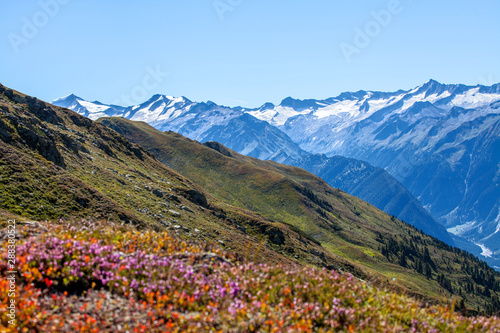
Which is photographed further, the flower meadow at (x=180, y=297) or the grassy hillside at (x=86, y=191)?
the grassy hillside at (x=86, y=191)

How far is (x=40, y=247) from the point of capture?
35.0 ft

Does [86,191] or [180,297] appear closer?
[180,297]

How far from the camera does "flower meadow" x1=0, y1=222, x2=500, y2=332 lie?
352 inches

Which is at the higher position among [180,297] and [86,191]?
[180,297]

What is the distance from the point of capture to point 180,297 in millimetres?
9586

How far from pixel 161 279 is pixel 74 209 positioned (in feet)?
111

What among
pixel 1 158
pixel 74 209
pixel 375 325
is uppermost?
pixel 375 325

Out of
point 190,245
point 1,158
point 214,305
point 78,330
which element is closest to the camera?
point 78,330

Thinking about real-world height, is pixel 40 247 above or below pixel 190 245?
below

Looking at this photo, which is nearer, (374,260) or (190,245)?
(190,245)

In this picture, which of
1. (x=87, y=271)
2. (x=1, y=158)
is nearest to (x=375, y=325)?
(x=87, y=271)

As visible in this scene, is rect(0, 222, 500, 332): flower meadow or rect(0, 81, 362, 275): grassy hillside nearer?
rect(0, 222, 500, 332): flower meadow

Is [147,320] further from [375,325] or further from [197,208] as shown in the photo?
[197,208]

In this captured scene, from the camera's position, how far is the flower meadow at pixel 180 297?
8.95 metres
